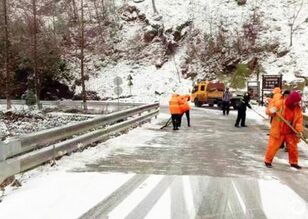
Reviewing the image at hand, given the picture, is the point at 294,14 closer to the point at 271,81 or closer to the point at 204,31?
the point at 204,31

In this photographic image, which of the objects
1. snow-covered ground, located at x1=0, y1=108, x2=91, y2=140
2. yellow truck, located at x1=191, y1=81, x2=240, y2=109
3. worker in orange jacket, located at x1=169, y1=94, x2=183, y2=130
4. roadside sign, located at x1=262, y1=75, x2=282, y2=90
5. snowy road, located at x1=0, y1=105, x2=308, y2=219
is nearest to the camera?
snowy road, located at x1=0, y1=105, x2=308, y2=219

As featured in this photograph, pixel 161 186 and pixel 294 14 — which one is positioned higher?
pixel 294 14

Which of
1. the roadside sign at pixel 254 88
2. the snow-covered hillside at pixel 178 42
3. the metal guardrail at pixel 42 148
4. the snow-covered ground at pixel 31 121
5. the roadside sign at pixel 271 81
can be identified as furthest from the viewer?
the snow-covered hillside at pixel 178 42

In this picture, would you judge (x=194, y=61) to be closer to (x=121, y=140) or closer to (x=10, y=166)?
(x=121, y=140)

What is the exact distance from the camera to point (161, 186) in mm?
7723

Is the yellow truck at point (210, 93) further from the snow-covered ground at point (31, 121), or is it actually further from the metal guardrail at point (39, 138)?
the metal guardrail at point (39, 138)

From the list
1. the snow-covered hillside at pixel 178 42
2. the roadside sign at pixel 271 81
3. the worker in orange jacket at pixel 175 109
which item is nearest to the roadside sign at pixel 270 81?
the roadside sign at pixel 271 81

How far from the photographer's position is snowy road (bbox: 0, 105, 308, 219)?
246 inches

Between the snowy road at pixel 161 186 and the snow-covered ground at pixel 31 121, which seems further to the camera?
the snow-covered ground at pixel 31 121

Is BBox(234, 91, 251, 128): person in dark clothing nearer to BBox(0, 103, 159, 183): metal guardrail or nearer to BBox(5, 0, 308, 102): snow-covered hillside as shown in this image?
BBox(0, 103, 159, 183): metal guardrail

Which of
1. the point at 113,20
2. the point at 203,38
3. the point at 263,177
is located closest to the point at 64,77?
the point at 113,20

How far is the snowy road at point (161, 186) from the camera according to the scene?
6242mm

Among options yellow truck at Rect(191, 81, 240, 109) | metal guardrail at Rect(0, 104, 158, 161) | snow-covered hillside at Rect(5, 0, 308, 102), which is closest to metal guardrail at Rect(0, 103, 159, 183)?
metal guardrail at Rect(0, 104, 158, 161)

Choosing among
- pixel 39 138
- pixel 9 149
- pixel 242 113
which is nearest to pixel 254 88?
pixel 242 113
